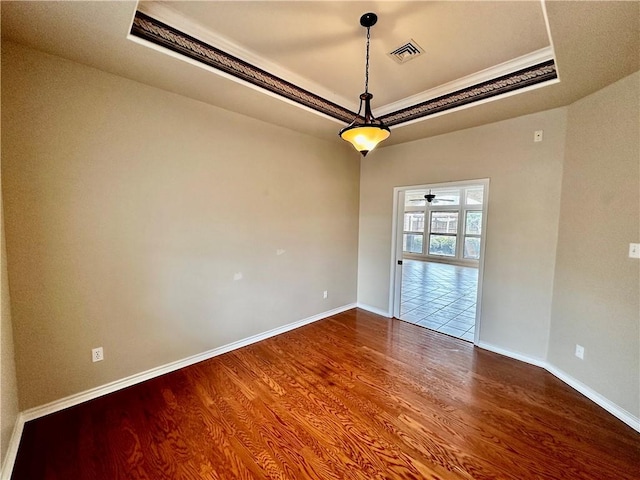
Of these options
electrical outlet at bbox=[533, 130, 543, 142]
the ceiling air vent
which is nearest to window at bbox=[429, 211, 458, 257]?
electrical outlet at bbox=[533, 130, 543, 142]

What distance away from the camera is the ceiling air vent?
6.73ft

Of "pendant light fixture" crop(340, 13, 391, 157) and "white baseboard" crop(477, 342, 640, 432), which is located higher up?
"pendant light fixture" crop(340, 13, 391, 157)

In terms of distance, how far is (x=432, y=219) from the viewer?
31.0ft

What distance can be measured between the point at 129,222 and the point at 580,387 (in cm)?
437

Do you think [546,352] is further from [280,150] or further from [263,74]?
[263,74]

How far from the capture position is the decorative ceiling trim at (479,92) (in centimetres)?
220

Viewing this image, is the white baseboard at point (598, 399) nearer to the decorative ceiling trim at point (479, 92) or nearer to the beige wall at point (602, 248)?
the beige wall at point (602, 248)

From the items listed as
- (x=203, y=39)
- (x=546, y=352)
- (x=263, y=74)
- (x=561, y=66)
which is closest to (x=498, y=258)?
(x=546, y=352)

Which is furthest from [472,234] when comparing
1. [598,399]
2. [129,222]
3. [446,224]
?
[129,222]

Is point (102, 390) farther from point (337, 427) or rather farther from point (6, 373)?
point (337, 427)

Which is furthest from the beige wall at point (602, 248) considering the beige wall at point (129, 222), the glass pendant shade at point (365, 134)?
the beige wall at point (129, 222)

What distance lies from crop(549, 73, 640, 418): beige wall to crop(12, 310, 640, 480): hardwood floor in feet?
1.22

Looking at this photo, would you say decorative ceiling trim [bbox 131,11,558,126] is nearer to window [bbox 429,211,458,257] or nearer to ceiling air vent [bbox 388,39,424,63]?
ceiling air vent [bbox 388,39,424,63]

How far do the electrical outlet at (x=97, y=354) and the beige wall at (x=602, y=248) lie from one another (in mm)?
4285
